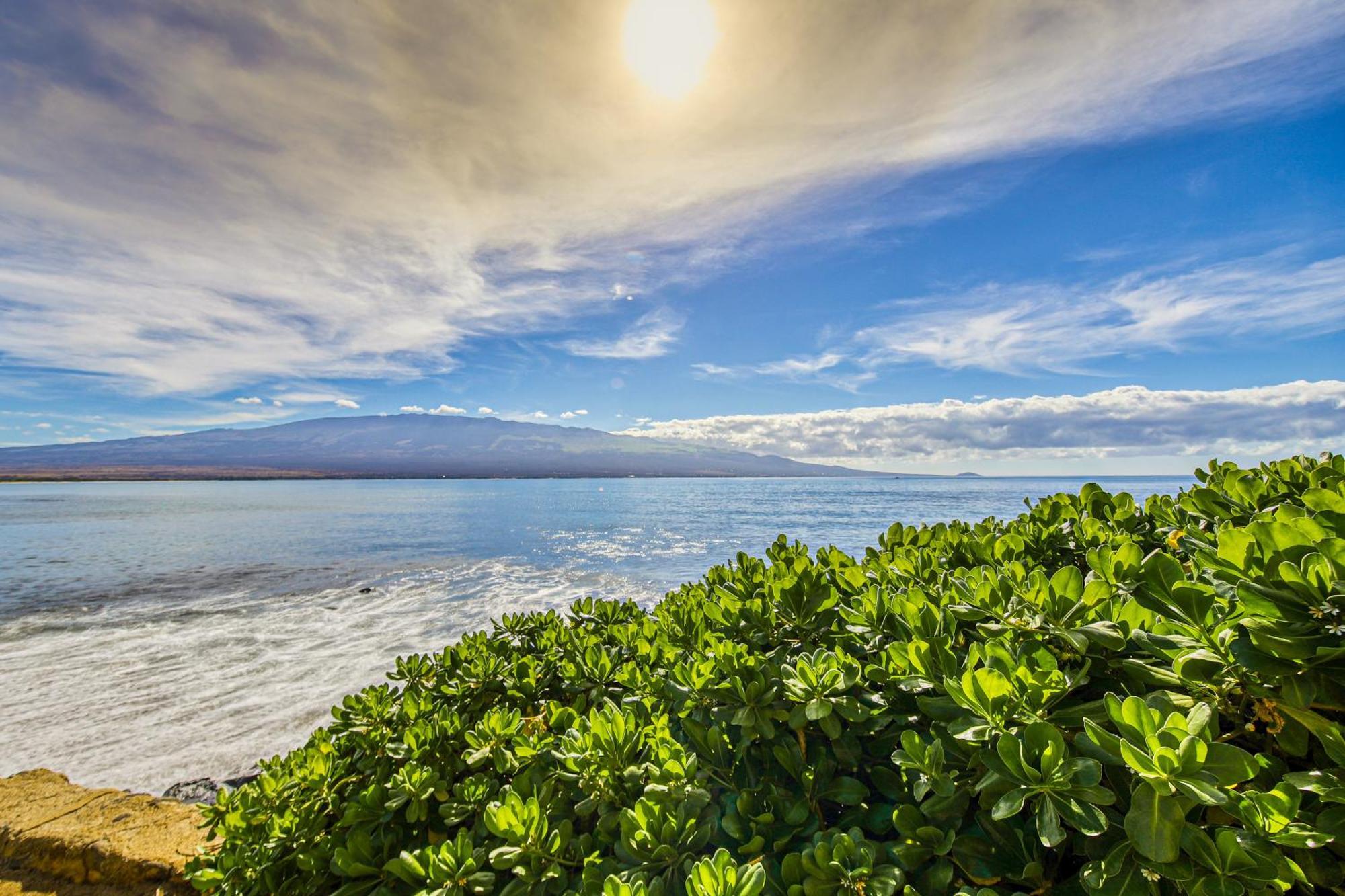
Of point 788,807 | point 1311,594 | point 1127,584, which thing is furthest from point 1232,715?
point 788,807

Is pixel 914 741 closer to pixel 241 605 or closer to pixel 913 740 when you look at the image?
pixel 913 740

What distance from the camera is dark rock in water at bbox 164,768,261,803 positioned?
536 cm

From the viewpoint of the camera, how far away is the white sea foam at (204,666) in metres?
6.28

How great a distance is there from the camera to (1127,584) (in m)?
1.65

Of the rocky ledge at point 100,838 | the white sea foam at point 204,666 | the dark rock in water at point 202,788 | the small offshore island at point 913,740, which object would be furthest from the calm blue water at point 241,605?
the small offshore island at point 913,740

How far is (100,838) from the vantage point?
3.96 meters

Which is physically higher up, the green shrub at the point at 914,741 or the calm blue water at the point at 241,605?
the green shrub at the point at 914,741

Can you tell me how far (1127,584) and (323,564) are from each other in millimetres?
23132

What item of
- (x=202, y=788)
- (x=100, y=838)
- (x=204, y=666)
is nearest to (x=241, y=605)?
(x=204, y=666)

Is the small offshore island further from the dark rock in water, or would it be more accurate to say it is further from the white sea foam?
the white sea foam

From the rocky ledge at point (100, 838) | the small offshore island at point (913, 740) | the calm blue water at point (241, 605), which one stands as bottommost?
the calm blue water at point (241, 605)

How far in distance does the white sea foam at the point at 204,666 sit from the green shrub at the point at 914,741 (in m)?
5.72

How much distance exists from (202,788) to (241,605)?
32.4 ft

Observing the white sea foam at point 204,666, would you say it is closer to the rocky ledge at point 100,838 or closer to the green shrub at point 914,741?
the rocky ledge at point 100,838
